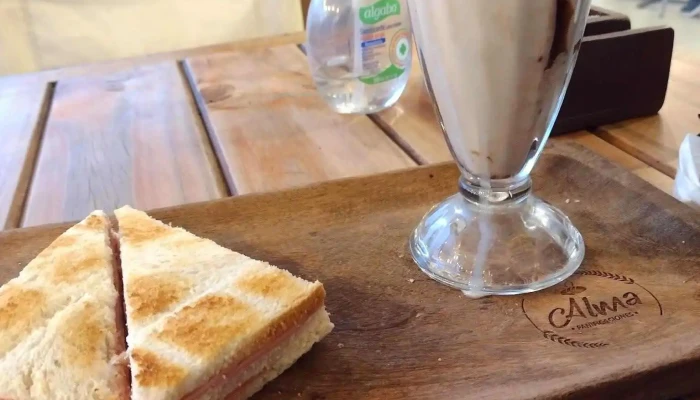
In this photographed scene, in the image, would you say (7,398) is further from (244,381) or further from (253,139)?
(253,139)

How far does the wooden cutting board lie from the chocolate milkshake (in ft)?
0.37

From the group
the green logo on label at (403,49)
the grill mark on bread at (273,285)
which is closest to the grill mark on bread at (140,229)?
the grill mark on bread at (273,285)

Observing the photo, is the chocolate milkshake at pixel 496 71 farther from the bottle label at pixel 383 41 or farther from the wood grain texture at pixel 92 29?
the wood grain texture at pixel 92 29

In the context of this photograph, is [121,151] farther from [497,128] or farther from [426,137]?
[497,128]

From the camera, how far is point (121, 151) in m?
0.91

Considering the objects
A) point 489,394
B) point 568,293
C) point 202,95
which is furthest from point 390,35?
point 489,394

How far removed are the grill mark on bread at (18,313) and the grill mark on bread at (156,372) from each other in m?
0.10

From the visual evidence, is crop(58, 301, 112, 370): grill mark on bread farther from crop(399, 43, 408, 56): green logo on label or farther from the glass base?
crop(399, 43, 408, 56): green logo on label

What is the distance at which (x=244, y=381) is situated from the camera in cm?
46

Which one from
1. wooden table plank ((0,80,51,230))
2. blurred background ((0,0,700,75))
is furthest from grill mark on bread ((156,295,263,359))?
blurred background ((0,0,700,75))

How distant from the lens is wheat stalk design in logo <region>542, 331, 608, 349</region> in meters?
0.48

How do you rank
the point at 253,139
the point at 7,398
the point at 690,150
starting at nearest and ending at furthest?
1. the point at 7,398
2. the point at 690,150
3. the point at 253,139

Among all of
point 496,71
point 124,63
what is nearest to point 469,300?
point 496,71

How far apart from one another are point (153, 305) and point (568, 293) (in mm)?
320
